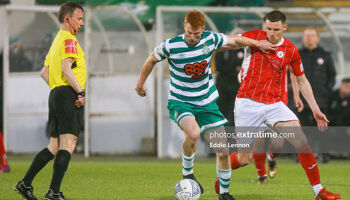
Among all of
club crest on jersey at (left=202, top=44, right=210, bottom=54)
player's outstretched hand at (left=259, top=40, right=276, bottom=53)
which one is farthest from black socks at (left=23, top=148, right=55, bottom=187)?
player's outstretched hand at (left=259, top=40, right=276, bottom=53)

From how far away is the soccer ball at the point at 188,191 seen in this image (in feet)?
26.7

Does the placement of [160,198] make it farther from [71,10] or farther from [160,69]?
[160,69]

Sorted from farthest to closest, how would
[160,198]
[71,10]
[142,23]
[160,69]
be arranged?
[142,23], [160,69], [160,198], [71,10]

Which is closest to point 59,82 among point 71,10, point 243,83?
point 71,10

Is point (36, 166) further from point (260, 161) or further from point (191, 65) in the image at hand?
point (260, 161)

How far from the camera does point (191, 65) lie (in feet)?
27.2

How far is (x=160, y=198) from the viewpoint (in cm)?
866

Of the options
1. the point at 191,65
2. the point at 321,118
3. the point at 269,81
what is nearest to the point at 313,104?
the point at 321,118

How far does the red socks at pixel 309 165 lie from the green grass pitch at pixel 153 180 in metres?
0.60

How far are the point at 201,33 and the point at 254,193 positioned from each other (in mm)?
2213

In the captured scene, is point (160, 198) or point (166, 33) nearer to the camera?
point (160, 198)

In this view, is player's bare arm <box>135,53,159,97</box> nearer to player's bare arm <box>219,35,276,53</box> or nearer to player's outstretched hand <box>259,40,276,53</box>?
player's bare arm <box>219,35,276,53</box>

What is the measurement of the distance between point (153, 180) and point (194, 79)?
9.58ft

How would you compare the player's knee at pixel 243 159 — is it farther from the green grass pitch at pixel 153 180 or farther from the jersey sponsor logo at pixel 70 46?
the jersey sponsor logo at pixel 70 46
